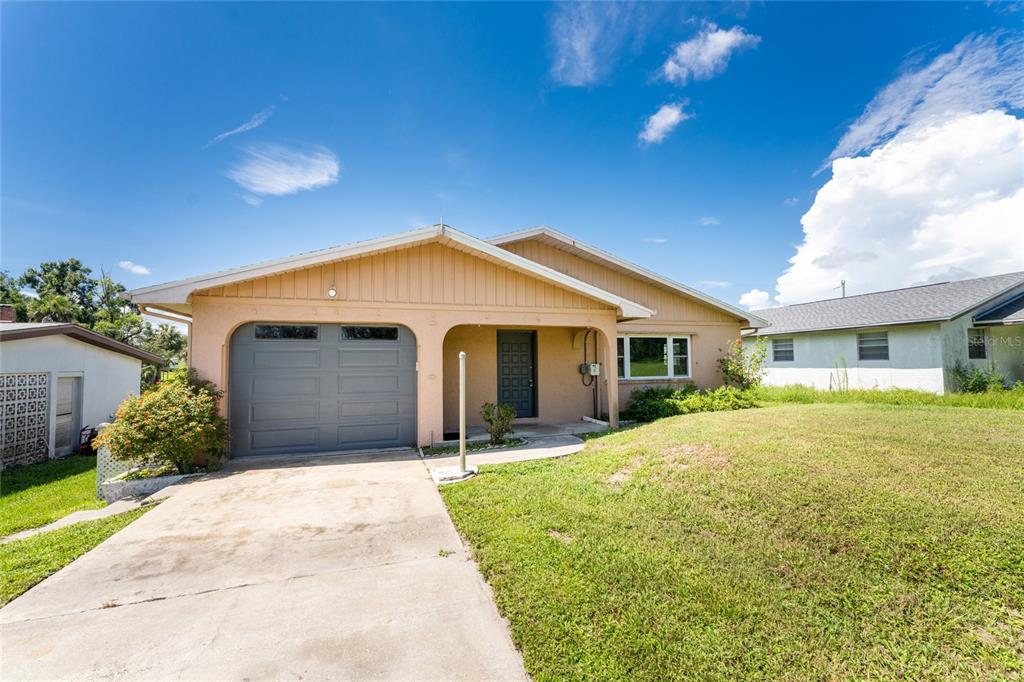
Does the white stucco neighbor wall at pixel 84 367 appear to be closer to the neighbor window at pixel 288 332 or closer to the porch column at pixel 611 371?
the neighbor window at pixel 288 332

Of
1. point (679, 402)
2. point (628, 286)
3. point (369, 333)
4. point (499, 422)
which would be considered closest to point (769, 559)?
point (499, 422)

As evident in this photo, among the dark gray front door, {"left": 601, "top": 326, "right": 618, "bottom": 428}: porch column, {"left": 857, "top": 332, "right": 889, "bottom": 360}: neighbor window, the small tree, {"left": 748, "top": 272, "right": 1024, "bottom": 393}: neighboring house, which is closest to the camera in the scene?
{"left": 601, "top": 326, "right": 618, "bottom": 428}: porch column

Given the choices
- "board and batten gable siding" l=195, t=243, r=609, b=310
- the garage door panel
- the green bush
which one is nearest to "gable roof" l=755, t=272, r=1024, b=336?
the green bush

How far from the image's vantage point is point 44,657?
2391 millimetres

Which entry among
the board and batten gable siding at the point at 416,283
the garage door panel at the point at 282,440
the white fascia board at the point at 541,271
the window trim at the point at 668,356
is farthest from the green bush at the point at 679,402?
the garage door panel at the point at 282,440

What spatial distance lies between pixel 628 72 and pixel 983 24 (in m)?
7.39

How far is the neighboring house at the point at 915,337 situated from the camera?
13.0 m

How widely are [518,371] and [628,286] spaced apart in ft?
14.8

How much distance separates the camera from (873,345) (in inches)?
591

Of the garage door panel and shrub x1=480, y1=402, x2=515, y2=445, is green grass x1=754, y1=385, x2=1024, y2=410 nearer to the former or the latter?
shrub x1=480, y1=402, x2=515, y2=445

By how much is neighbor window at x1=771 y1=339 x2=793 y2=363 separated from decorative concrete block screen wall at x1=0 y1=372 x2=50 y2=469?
2528cm

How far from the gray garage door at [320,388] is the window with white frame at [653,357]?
661 centimetres

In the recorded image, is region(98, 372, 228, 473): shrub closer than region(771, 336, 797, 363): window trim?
Yes

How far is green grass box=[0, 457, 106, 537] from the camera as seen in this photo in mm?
5080
